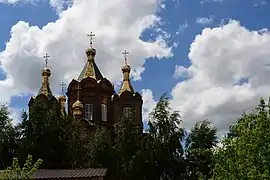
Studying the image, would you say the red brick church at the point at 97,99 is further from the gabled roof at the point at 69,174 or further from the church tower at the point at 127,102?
the gabled roof at the point at 69,174

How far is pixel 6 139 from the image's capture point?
4250 cm

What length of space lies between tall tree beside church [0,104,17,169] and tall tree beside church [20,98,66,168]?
3.58ft

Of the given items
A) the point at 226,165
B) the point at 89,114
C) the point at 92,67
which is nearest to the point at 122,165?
the point at 89,114

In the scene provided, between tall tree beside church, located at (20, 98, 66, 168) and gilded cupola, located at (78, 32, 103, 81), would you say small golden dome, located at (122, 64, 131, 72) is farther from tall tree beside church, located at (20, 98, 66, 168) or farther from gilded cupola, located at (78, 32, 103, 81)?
tall tree beside church, located at (20, 98, 66, 168)

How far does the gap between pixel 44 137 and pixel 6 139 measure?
3.54m

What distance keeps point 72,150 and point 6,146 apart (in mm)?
5693

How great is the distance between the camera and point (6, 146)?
139ft

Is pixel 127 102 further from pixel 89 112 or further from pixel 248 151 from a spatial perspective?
pixel 248 151

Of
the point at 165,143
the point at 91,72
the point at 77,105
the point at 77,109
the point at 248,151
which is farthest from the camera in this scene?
the point at 91,72

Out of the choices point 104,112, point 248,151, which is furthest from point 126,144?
point 248,151

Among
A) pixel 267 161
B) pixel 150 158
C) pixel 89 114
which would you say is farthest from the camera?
pixel 89 114

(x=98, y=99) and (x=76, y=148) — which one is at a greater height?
(x=98, y=99)

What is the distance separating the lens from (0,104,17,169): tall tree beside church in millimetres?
41750

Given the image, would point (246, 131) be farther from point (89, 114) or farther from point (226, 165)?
point (89, 114)
